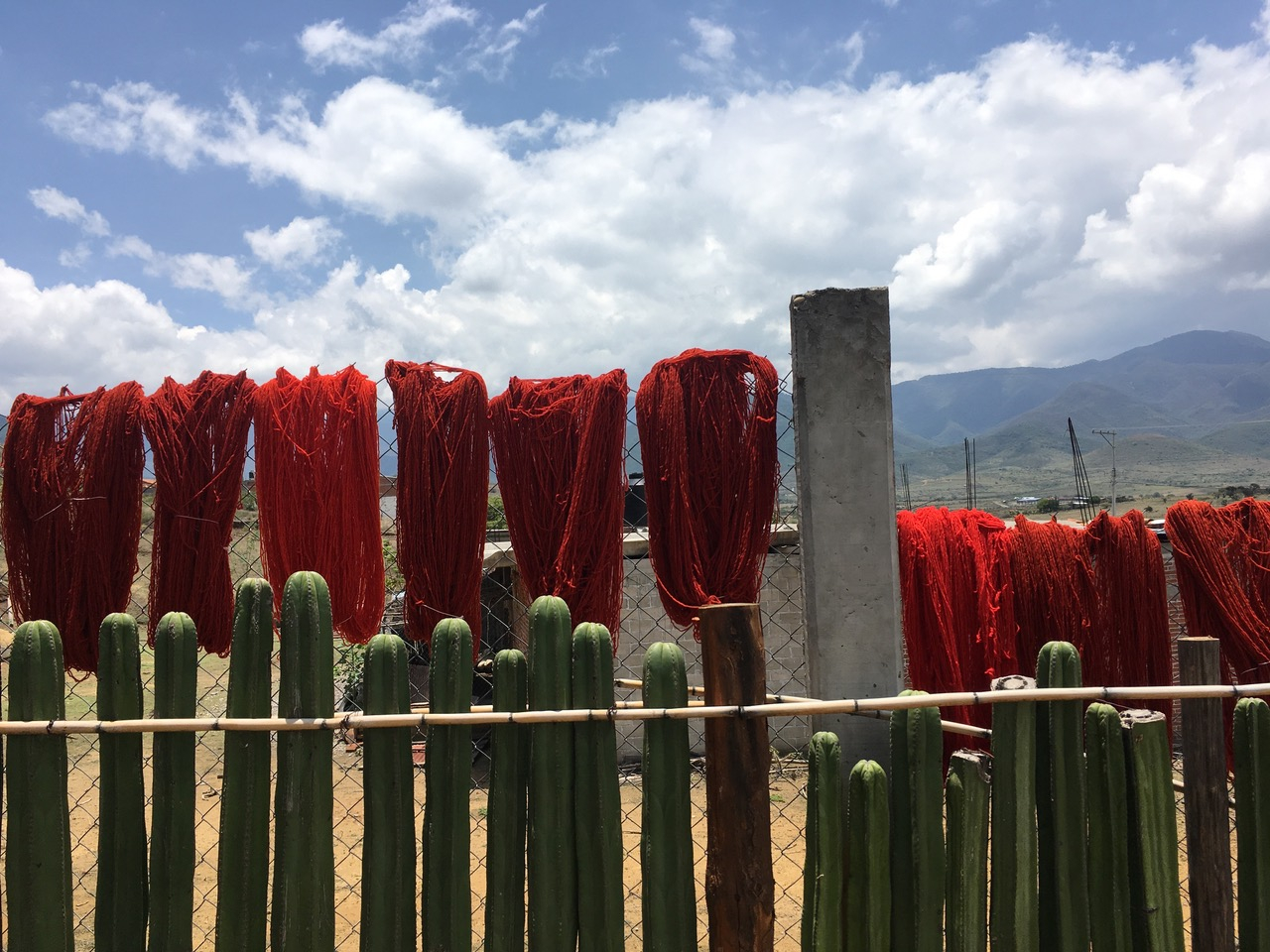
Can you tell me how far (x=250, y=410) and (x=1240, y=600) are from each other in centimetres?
385

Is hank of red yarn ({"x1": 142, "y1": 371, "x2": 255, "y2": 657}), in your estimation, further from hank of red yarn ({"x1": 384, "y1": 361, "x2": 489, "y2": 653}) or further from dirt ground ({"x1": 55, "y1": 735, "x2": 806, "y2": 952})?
dirt ground ({"x1": 55, "y1": 735, "x2": 806, "y2": 952})

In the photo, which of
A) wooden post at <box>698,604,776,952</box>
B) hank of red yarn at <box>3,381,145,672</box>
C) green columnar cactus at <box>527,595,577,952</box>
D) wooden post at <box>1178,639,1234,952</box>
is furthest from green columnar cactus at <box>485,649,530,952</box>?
wooden post at <box>1178,639,1234,952</box>

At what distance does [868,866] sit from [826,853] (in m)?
0.12

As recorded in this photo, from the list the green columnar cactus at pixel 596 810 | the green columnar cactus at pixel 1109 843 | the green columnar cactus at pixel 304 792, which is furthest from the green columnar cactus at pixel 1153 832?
the green columnar cactus at pixel 304 792

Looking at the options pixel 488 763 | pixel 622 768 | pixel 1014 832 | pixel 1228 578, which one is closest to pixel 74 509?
pixel 1014 832

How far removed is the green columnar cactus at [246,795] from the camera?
221 cm

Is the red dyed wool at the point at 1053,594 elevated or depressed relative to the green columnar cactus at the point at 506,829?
elevated

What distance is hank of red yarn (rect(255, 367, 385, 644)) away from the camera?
9.39ft

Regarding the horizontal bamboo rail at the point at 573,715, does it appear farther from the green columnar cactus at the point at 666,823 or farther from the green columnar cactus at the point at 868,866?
the green columnar cactus at the point at 868,866

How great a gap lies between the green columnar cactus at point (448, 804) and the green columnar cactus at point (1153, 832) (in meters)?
1.88

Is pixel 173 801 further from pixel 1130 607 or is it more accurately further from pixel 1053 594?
pixel 1130 607

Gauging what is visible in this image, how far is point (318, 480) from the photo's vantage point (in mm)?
2881

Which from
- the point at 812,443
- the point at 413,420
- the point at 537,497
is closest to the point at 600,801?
the point at 537,497

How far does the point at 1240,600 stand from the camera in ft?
10.2
